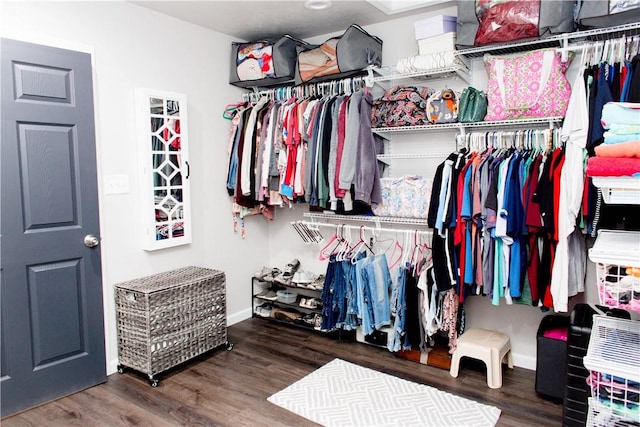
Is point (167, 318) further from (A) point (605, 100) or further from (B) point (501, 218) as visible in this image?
(A) point (605, 100)

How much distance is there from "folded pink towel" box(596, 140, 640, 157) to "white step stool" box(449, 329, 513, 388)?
67.0 inches

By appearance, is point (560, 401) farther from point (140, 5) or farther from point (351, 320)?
point (140, 5)

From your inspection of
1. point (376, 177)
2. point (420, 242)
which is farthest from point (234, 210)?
point (420, 242)

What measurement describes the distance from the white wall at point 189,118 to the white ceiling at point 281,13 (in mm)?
106

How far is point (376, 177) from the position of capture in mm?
3211

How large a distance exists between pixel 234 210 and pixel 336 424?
81.8 inches

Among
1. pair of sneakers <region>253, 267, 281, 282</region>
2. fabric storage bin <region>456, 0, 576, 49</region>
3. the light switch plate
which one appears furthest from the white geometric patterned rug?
fabric storage bin <region>456, 0, 576, 49</region>

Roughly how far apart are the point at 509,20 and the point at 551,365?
1.97m

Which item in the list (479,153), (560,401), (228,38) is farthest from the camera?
(228,38)

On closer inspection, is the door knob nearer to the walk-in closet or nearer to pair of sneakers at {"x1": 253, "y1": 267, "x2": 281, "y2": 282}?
the walk-in closet

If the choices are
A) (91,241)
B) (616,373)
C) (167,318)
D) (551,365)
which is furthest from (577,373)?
(91,241)

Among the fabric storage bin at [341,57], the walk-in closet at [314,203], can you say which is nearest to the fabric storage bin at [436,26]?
the walk-in closet at [314,203]

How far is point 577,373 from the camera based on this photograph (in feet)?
6.69

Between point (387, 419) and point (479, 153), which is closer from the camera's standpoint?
point (387, 419)
